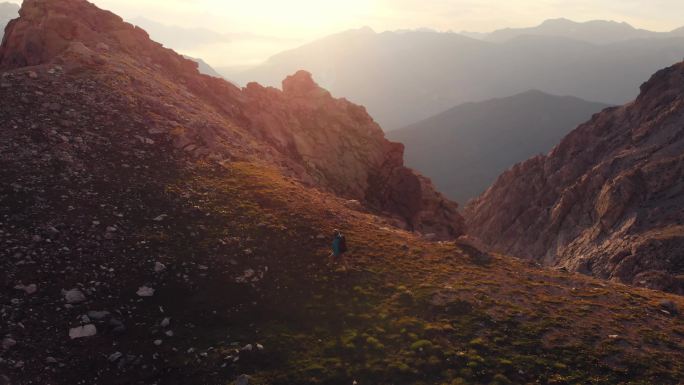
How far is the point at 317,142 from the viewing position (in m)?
71.4

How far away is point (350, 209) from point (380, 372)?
2646 cm

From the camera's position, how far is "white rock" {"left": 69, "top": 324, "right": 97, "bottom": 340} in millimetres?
21094

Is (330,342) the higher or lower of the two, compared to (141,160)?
lower

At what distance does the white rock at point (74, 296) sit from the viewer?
74.5ft

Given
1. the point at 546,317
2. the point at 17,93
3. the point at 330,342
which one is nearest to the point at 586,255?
the point at 546,317

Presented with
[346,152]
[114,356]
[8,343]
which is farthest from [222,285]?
[346,152]

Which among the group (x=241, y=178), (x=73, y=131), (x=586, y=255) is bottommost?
(x=586, y=255)

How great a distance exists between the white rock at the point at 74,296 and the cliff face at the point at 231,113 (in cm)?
1926

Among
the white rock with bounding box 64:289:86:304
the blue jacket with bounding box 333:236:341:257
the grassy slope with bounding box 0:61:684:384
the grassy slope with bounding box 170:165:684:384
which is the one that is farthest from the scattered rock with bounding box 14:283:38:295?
the blue jacket with bounding box 333:236:341:257

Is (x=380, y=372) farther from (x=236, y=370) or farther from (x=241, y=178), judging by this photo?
(x=241, y=178)

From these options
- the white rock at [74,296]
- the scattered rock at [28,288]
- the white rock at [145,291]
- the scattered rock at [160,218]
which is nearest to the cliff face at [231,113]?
the scattered rock at [160,218]

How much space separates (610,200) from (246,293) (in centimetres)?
7235

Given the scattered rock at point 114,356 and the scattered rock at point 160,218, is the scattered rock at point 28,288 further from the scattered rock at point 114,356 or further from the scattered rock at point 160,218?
the scattered rock at point 160,218

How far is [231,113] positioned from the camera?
61.9 meters
